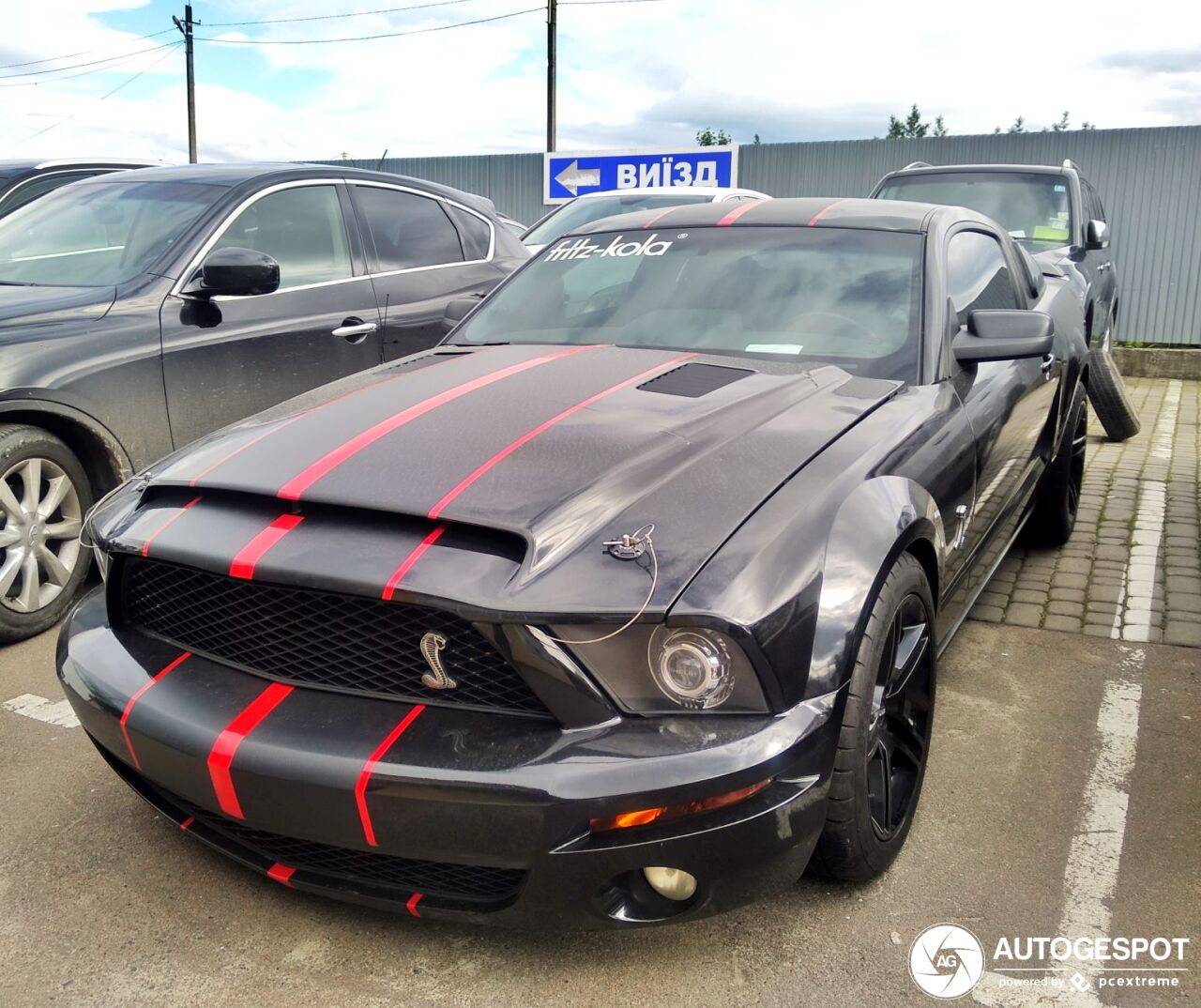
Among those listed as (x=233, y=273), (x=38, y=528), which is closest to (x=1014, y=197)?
(x=233, y=273)

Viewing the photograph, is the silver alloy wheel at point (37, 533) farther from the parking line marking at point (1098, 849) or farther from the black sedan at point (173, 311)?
the parking line marking at point (1098, 849)

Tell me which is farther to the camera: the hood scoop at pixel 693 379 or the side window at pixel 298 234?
the side window at pixel 298 234

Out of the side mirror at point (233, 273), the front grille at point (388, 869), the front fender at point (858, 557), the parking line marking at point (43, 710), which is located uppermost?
the side mirror at point (233, 273)

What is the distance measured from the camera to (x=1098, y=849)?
8.36 ft

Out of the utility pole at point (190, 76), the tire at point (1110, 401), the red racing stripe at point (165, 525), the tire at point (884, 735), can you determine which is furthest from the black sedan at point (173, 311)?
the utility pole at point (190, 76)

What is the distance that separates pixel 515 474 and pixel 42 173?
21.6 feet

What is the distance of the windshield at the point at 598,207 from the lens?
8547 mm

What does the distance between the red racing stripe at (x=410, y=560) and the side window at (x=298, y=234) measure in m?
2.93

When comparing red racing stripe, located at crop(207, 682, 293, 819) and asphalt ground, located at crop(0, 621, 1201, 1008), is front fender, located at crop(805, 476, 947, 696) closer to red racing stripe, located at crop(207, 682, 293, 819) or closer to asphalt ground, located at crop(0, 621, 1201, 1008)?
asphalt ground, located at crop(0, 621, 1201, 1008)

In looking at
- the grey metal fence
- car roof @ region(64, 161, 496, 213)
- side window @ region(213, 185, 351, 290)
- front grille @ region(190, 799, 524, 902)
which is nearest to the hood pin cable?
front grille @ region(190, 799, 524, 902)

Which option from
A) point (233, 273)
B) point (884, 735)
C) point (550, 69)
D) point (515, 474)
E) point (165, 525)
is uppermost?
point (550, 69)

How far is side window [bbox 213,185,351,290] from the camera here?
4.60 m

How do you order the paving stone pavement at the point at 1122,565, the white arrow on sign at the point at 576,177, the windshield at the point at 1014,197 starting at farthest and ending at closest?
the white arrow on sign at the point at 576,177 → the windshield at the point at 1014,197 → the paving stone pavement at the point at 1122,565

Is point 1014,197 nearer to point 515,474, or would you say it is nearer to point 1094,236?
point 1094,236
